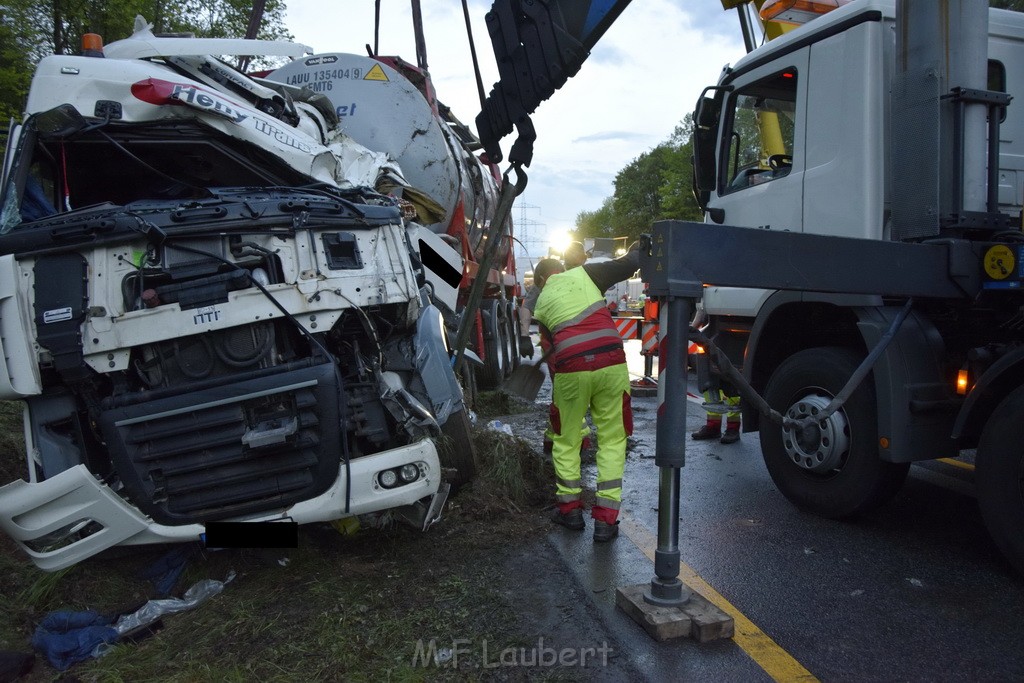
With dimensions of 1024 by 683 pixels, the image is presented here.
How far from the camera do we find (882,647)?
2.78 meters

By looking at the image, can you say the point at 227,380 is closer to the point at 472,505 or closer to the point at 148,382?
the point at 148,382

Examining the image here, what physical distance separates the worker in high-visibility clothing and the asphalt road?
0.80ft

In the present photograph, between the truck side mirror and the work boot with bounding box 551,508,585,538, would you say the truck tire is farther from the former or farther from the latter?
the work boot with bounding box 551,508,585,538

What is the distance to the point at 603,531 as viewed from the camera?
12.9 feet

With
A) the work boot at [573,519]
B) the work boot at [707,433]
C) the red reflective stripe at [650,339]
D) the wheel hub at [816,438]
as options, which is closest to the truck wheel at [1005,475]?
the wheel hub at [816,438]

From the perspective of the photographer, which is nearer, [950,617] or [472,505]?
[950,617]

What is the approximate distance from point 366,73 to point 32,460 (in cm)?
403

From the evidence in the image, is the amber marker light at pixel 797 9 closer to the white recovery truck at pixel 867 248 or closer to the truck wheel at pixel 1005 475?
the white recovery truck at pixel 867 248

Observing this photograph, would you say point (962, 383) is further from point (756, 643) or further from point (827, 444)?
point (756, 643)

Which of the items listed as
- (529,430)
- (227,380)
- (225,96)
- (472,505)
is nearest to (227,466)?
(227,380)

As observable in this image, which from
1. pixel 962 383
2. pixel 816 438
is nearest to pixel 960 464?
pixel 816 438

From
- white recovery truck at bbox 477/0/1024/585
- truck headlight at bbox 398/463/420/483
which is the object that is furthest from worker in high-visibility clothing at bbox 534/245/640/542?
truck headlight at bbox 398/463/420/483

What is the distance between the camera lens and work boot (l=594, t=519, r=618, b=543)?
3922mm

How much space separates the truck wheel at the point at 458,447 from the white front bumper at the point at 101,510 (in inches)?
26.8
